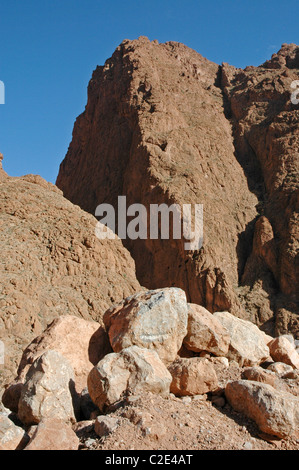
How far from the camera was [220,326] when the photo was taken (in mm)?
7188

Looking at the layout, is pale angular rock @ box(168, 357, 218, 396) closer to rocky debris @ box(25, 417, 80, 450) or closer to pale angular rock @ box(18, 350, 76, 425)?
pale angular rock @ box(18, 350, 76, 425)

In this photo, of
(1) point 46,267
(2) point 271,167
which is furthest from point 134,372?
(2) point 271,167

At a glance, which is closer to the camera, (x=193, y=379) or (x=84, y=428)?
(x=84, y=428)

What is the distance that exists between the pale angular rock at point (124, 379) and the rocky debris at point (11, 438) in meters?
1.06

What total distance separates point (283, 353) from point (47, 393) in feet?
17.3

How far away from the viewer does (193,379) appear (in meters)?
5.54

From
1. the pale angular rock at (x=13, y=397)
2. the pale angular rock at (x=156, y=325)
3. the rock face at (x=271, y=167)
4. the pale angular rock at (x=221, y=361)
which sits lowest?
the pale angular rock at (x=13, y=397)

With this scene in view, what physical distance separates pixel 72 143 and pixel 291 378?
4372 cm

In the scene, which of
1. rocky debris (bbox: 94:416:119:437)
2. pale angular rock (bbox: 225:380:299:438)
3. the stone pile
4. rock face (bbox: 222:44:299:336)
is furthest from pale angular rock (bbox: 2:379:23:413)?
rock face (bbox: 222:44:299:336)

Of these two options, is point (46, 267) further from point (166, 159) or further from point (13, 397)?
point (166, 159)

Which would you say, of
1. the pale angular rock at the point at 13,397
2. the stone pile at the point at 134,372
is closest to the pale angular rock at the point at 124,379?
the stone pile at the point at 134,372

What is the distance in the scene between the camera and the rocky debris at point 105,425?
4.17 metres

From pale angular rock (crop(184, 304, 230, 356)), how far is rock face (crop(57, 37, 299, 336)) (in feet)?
59.8

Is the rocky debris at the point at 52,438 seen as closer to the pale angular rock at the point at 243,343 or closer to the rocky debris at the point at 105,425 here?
the rocky debris at the point at 105,425
